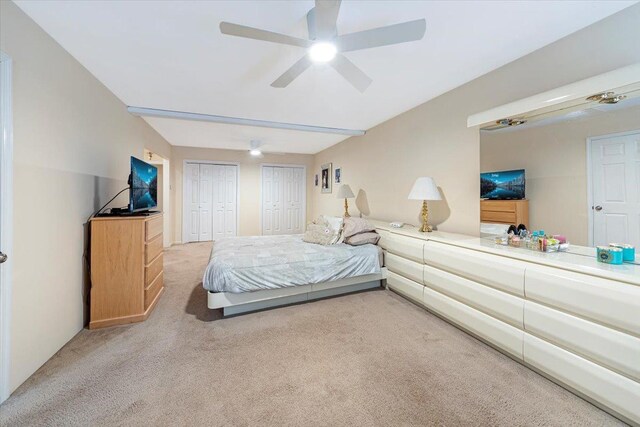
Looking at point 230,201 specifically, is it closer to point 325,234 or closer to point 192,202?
point 192,202

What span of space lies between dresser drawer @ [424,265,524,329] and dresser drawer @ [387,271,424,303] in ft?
0.50

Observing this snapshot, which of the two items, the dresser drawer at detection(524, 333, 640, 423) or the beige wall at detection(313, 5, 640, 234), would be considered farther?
the beige wall at detection(313, 5, 640, 234)

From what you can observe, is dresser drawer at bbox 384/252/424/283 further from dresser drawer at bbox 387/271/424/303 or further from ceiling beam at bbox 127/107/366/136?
ceiling beam at bbox 127/107/366/136

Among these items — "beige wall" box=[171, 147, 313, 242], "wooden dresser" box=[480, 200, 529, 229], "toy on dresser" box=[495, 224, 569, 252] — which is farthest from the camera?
"beige wall" box=[171, 147, 313, 242]

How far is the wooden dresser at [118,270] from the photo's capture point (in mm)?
2195

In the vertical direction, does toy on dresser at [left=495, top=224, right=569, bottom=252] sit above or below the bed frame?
above

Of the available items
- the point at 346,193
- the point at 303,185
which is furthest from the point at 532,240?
the point at 303,185

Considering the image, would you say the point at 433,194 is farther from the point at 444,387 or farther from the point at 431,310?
the point at 444,387

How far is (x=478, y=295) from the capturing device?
1975mm

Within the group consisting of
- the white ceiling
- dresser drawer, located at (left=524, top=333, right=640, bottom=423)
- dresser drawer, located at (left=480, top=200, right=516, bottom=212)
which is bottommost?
dresser drawer, located at (left=524, top=333, right=640, bottom=423)

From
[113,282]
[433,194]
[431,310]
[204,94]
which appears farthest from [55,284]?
[433,194]

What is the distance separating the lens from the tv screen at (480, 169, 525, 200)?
215 centimetres

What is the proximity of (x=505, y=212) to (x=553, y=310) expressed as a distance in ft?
3.21

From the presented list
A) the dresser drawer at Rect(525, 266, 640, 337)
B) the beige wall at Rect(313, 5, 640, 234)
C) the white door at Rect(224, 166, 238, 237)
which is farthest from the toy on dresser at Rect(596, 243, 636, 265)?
the white door at Rect(224, 166, 238, 237)
